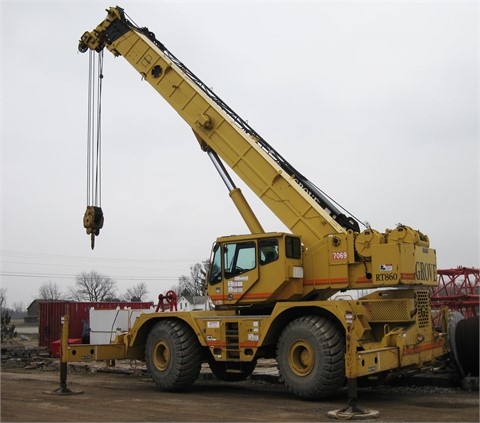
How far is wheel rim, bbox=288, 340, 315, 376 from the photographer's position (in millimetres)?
11117

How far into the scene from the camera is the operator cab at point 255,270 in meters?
12.0

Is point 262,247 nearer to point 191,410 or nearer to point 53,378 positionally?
point 191,410

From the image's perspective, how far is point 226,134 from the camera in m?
14.1

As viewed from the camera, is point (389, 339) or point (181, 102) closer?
point (389, 339)

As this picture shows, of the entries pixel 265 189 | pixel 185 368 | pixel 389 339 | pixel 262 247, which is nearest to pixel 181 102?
pixel 265 189

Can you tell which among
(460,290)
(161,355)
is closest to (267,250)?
(161,355)

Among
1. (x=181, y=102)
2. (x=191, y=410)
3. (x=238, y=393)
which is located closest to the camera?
(x=191, y=410)

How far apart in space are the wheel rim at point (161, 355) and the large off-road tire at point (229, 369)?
3.37 feet

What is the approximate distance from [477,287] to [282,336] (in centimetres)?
1235

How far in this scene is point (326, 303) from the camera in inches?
432

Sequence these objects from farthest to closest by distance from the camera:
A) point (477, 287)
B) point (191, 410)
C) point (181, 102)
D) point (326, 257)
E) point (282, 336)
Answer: point (477, 287), point (181, 102), point (326, 257), point (282, 336), point (191, 410)

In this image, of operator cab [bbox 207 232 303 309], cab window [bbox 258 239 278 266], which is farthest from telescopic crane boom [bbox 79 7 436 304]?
cab window [bbox 258 239 278 266]

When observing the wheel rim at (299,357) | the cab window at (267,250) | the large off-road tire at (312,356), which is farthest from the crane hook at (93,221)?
the wheel rim at (299,357)

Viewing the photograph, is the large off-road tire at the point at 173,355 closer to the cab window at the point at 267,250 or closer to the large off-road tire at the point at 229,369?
the large off-road tire at the point at 229,369
